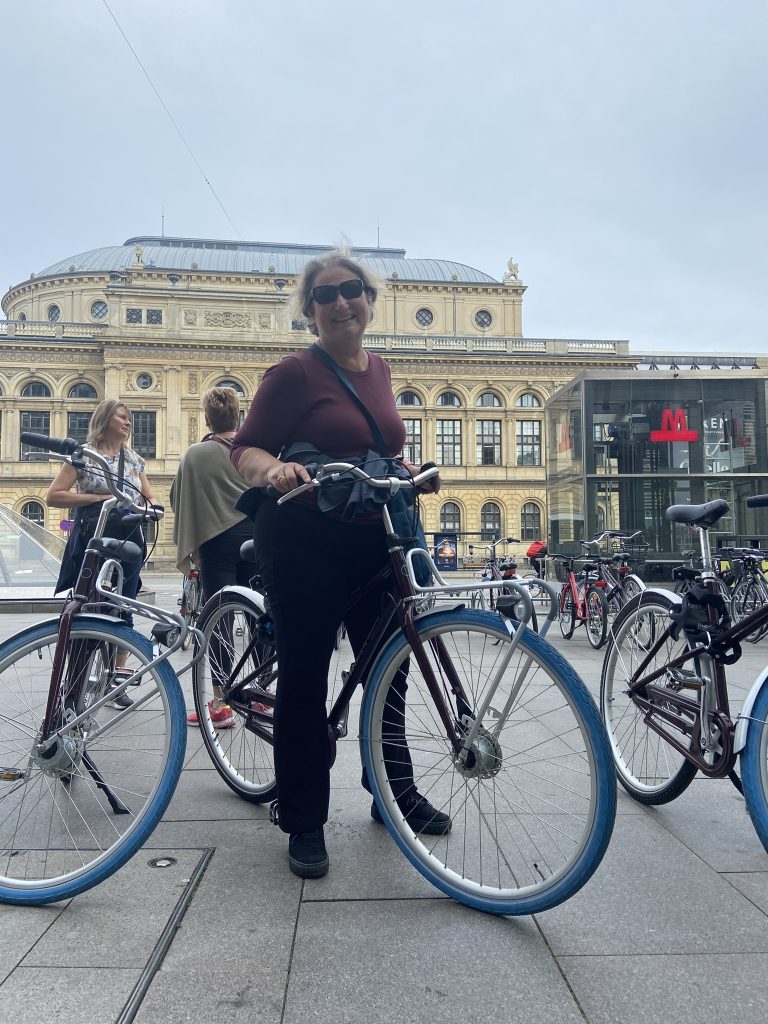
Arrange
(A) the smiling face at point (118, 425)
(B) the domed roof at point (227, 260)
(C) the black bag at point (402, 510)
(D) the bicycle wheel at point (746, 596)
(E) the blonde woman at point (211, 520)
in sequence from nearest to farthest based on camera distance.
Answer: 1. (C) the black bag at point (402, 510)
2. (E) the blonde woman at point (211, 520)
3. (A) the smiling face at point (118, 425)
4. (D) the bicycle wheel at point (746, 596)
5. (B) the domed roof at point (227, 260)

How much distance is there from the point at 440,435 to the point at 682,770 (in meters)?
53.9

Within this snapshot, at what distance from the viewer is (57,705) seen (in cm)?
256

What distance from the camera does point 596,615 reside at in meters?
9.12

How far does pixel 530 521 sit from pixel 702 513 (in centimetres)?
5394

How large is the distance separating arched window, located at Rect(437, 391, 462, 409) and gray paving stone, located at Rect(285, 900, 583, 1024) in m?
55.4

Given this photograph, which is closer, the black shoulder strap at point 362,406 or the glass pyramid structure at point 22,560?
the black shoulder strap at point 362,406

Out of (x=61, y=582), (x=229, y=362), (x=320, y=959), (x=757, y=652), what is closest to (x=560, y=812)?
(x=320, y=959)

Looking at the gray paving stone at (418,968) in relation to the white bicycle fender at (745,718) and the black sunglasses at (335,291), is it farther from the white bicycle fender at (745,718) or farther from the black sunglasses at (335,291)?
the black sunglasses at (335,291)

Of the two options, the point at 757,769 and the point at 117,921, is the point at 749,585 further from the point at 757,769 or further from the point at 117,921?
the point at 117,921

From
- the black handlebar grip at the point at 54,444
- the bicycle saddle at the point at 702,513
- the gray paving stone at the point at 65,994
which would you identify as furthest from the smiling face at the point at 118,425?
the gray paving stone at the point at 65,994

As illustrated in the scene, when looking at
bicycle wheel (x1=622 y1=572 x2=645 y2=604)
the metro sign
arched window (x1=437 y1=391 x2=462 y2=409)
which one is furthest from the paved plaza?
arched window (x1=437 y1=391 x2=462 y2=409)

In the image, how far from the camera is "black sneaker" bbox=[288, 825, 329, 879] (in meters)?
2.36

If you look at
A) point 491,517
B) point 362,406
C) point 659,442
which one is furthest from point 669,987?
→ point 491,517

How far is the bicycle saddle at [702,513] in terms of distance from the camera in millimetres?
2814
